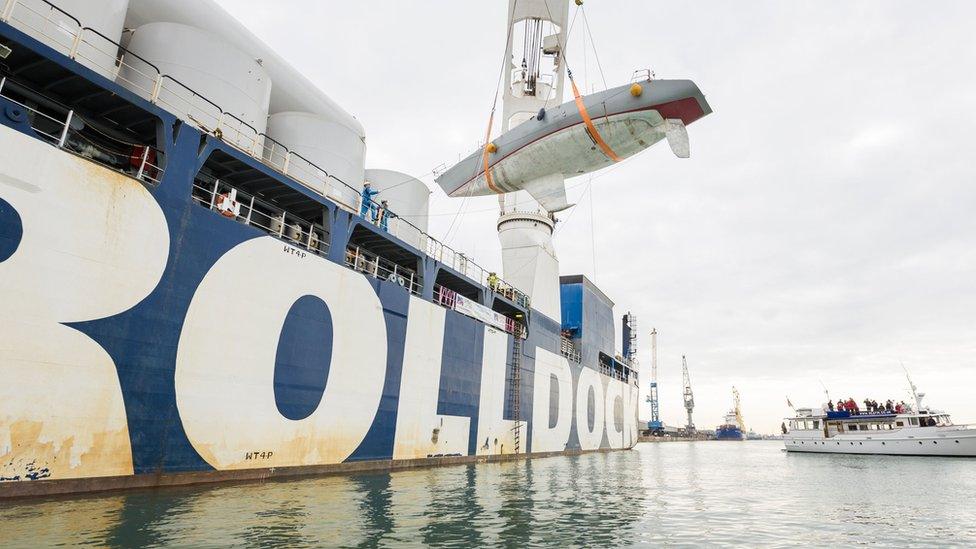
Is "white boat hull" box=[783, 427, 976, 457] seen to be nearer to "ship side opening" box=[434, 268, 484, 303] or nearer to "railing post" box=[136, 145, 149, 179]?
"ship side opening" box=[434, 268, 484, 303]

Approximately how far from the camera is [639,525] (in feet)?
32.3

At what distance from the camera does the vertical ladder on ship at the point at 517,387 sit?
27.4 meters

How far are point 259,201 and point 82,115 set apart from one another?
4.75 m

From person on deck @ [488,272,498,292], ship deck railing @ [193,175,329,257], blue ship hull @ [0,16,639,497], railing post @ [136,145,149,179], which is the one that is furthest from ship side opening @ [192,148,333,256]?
person on deck @ [488,272,498,292]

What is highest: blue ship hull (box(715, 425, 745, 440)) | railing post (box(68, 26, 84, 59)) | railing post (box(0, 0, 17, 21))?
railing post (box(0, 0, 17, 21))

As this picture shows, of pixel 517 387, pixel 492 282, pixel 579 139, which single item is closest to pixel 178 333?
pixel 579 139

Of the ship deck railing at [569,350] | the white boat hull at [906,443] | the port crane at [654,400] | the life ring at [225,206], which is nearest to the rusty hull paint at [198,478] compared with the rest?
the life ring at [225,206]

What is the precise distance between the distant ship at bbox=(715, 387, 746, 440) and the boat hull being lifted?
479 ft

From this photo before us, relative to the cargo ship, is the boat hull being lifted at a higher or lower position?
higher

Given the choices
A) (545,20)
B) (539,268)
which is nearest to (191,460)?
(539,268)

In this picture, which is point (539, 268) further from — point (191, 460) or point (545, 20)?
point (191, 460)

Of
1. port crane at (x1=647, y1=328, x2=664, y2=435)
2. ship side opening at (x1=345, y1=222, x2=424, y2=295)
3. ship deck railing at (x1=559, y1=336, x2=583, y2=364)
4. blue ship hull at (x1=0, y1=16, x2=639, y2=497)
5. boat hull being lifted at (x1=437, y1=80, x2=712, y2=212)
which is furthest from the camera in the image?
port crane at (x1=647, y1=328, x2=664, y2=435)

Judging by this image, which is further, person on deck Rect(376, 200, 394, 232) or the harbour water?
person on deck Rect(376, 200, 394, 232)

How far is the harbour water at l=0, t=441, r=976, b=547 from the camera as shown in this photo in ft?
24.9
